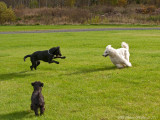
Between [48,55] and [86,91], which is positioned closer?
[86,91]

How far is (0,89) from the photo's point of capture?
10.1 meters

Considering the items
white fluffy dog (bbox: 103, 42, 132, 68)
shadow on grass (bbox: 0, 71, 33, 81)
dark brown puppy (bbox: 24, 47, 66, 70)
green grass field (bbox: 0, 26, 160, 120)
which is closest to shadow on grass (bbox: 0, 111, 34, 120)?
green grass field (bbox: 0, 26, 160, 120)

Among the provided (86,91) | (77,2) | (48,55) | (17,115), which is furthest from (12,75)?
(77,2)

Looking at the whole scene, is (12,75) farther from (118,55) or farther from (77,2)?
(77,2)

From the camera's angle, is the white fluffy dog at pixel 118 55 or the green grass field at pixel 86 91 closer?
the green grass field at pixel 86 91

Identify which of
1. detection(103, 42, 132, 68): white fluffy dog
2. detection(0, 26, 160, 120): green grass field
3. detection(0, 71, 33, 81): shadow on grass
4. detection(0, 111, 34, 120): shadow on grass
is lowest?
detection(0, 71, 33, 81): shadow on grass

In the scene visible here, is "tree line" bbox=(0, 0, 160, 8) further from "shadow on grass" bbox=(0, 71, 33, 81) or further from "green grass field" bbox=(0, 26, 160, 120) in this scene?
"shadow on grass" bbox=(0, 71, 33, 81)

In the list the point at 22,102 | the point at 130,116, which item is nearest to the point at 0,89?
the point at 22,102

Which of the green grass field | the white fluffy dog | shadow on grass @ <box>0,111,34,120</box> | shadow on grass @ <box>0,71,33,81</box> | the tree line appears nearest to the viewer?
shadow on grass @ <box>0,111,34,120</box>

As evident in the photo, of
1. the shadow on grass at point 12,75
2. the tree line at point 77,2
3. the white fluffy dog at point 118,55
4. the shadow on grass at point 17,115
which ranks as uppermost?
the tree line at point 77,2

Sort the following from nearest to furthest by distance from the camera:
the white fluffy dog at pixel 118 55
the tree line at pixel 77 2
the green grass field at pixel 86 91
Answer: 1. the green grass field at pixel 86 91
2. the white fluffy dog at pixel 118 55
3. the tree line at pixel 77 2

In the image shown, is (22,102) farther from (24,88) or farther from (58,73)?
(58,73)

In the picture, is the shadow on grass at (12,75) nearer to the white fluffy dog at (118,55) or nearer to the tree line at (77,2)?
the white fluffy dog at (118,55)

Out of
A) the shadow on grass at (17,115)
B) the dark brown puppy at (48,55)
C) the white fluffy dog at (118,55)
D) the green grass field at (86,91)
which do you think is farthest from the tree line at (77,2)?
the shadow on grass at (17,115)
